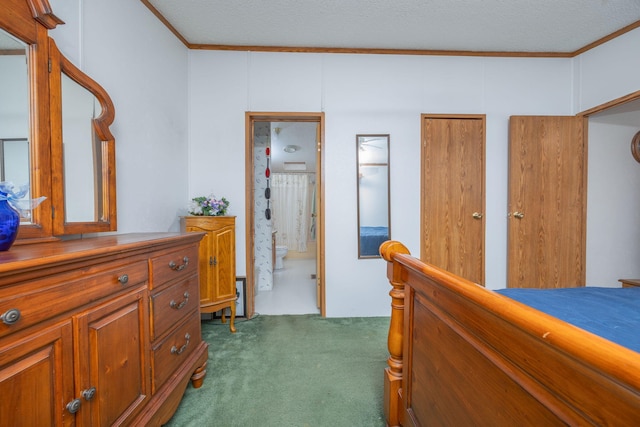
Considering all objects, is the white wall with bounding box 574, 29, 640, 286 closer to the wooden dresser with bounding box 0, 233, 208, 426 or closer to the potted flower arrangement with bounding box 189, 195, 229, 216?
the potted flower arrangement with bounding box 189, 195, 229, 216

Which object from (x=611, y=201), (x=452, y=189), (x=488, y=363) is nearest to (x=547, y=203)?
(x=611, y=201)

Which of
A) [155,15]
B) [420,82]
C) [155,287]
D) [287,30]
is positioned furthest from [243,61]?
[155,287]

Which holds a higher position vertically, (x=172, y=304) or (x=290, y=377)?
(x=172, y=304)

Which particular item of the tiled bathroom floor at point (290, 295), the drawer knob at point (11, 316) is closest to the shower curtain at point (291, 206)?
the tiled bathroom floor at point (290, 295)

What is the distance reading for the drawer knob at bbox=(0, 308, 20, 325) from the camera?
0.63m

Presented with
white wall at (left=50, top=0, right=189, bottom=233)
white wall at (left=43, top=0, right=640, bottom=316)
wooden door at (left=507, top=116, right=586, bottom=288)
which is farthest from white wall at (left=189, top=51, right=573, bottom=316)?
white wall at (left=50, top=0, right=189, bottom=233)

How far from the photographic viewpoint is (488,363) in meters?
0.67

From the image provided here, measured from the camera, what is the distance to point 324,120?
2.64m

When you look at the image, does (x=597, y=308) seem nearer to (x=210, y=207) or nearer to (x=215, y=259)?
(x=215, y=259)

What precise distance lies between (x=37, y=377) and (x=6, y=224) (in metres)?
0.49

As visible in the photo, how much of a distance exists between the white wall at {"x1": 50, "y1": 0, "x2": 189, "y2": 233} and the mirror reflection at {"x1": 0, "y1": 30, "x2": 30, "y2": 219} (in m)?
0.38

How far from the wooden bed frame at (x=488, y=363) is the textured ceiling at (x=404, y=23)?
80.4 inches

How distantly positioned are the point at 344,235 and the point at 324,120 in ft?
3.91

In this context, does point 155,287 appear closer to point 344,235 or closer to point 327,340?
point 327,340
